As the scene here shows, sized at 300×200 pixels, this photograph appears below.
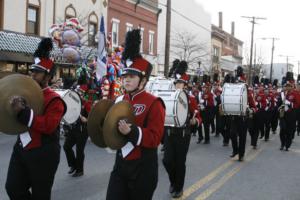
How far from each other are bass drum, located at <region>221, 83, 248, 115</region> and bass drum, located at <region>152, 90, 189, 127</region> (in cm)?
393

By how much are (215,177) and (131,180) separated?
474cm

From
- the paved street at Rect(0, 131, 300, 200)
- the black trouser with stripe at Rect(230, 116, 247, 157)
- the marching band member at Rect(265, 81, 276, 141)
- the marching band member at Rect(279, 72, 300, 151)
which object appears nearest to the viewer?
the paved street at Rect(0, 131, 300, 200)

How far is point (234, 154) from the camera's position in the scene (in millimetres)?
11305

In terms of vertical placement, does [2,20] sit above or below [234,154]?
above

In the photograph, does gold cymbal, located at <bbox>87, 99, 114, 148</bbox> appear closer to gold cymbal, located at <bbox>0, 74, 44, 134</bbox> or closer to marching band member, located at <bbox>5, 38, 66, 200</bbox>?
marching band member, located at <bbox>5, 38, 66, 200</bbox>

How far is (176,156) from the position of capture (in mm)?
7055

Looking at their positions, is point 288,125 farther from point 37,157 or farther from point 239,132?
point 37,157

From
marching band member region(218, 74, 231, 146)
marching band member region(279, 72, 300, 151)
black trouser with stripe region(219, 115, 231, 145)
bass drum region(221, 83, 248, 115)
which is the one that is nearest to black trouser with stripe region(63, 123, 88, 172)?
bass drum region(221, 83, 248, 115)

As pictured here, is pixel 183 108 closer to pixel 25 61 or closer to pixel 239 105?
pixel 239 105

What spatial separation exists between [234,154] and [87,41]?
16.7 metres

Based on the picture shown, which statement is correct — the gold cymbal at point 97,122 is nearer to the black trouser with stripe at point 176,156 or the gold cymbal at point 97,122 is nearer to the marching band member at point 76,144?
the black trouser with stripe at point 176,156

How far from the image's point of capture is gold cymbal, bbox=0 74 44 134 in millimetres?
4320

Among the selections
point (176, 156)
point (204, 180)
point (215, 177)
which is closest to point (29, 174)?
point (176, 156)

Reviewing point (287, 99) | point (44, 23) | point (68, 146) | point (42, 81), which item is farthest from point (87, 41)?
point (42, 81)
